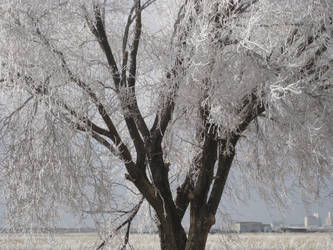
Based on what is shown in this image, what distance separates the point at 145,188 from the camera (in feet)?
18.5

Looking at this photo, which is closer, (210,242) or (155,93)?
(155,93)

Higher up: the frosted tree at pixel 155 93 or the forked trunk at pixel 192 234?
the frosted tree at pixel 155 93

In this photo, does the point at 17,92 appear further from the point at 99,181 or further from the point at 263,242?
the point at 263,242

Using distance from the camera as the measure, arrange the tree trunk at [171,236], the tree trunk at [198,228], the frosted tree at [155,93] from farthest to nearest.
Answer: the tree trunk at [171,236] < the tree trunk at [198,228] < the frosted tree at [155,93]

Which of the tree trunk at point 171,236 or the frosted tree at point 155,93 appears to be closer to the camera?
the frosted tree at point 155,93

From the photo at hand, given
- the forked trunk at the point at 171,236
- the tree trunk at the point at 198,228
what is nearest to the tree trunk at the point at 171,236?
the forked trunk at the point at 171,236

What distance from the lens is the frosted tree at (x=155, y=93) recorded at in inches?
182

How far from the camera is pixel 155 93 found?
535cm

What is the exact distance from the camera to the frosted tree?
462 centimetres

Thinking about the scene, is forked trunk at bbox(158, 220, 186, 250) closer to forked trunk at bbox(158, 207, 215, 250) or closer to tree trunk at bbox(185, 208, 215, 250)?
forked trunk at bbox(158, 207, 215, 250)

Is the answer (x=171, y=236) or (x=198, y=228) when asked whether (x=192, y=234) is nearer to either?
(x=198, y=228)

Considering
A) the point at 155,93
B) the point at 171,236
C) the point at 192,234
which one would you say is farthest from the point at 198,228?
the point at 155,93

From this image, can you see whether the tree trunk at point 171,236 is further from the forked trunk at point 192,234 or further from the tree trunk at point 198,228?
the tree trunk at point 198,228

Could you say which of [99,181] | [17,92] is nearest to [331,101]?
[99,181]
